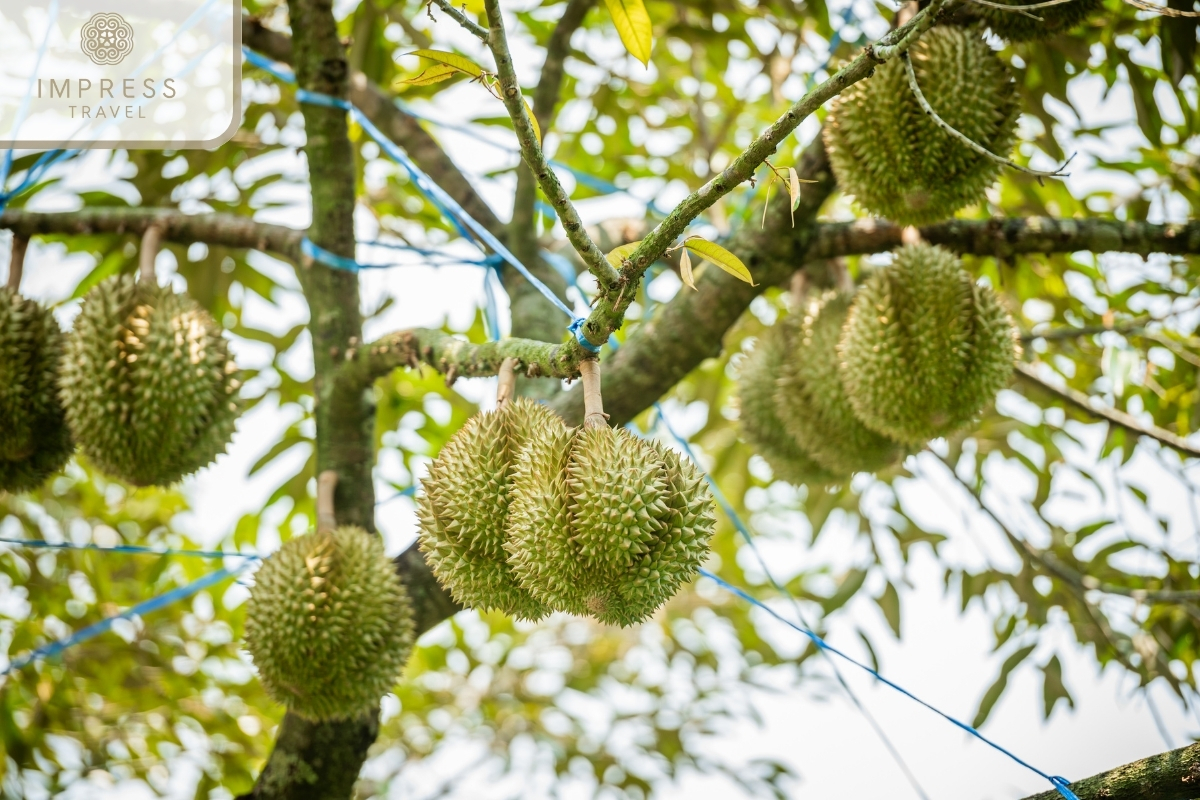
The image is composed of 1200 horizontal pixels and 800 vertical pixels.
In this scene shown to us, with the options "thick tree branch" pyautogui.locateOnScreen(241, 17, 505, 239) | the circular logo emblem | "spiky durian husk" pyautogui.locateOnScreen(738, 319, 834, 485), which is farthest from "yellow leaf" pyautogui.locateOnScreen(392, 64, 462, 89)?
the circular logo emblem

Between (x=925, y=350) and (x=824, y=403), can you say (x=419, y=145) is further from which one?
(x=925, y=350)

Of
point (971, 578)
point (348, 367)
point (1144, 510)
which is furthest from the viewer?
point (971, 578)

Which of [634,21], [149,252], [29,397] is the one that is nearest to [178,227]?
[149,252]

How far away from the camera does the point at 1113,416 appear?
8.42 feet

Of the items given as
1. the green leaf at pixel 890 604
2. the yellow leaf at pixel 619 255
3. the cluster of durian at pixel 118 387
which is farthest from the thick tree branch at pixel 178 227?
the green leaf at pixel 890 604

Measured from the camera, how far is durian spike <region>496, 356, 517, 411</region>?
1.58 metres

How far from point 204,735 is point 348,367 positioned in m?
2.35

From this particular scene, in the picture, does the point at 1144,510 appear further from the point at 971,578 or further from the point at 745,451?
the point at 745,451

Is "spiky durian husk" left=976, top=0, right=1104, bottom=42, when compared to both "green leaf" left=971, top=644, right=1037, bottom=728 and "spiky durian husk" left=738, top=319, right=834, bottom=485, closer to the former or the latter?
"spiky durian husk" left=738, top=319, right=834, bottom=485

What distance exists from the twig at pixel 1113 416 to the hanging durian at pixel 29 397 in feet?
8.46

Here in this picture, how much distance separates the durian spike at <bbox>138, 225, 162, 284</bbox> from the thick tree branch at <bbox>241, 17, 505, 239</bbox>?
0.81 metres

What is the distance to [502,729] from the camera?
4.71m

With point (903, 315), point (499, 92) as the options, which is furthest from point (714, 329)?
point (499, 92)

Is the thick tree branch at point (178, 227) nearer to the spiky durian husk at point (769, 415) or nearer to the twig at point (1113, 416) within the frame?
the spiky durian husk at point (769, 415)
